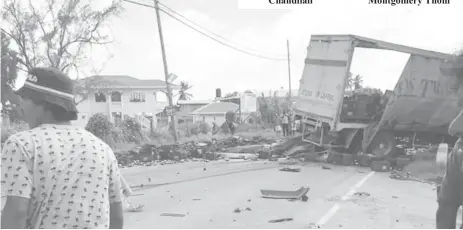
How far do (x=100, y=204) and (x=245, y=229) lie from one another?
15.4 feet

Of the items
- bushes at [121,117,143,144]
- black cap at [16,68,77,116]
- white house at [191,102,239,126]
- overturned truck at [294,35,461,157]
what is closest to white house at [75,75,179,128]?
white house at [191,102,239,126]

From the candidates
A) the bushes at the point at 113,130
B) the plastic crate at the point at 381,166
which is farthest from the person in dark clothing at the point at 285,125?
the plastic crate at the point at 381,166

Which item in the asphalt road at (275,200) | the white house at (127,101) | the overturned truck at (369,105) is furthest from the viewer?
the white house at (127,101)

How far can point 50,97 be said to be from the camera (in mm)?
2562

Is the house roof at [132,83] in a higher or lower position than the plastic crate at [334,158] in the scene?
higher

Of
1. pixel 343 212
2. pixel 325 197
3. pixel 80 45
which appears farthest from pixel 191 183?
pixel 80 45

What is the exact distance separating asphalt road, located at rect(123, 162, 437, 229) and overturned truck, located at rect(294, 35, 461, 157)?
157 centimetres

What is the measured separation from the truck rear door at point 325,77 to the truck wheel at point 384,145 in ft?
4.34

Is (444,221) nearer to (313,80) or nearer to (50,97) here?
(50,97)

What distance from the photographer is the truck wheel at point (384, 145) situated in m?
15.0

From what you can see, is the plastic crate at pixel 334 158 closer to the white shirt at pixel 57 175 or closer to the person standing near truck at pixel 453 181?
the person standing near truck at pixel 453 181

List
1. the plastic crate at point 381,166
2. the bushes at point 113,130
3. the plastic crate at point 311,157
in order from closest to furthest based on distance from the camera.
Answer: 1. the plastic crate at point 381,166
2. the plastic crate at point 311,157
3. the bushes at point 113,130

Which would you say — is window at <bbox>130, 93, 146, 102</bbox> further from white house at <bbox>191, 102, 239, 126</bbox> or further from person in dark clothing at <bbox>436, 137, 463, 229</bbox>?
person in dark clothing at <bbox>436, 137, 463, 229</bbox>

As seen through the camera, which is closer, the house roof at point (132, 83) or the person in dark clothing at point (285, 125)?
the person in dark clothing at point (285, 125)
